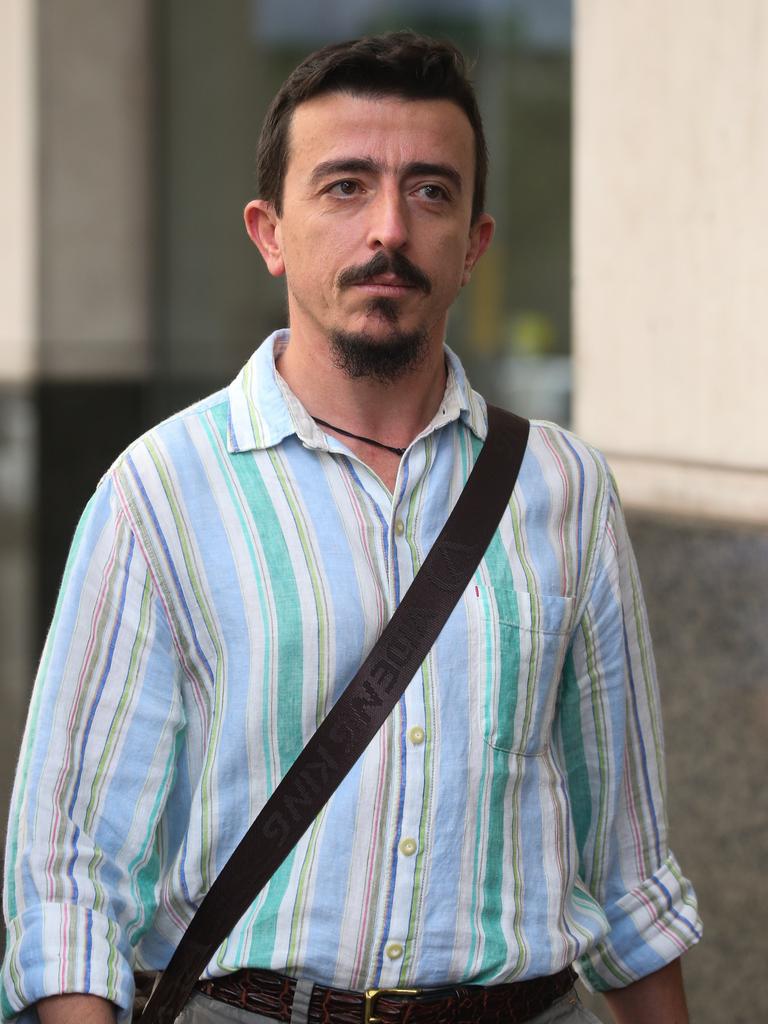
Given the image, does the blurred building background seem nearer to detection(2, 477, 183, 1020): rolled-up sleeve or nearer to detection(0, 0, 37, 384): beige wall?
detection(0, 0, 37, 384): beige wall

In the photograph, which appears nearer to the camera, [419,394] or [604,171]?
[419,394]

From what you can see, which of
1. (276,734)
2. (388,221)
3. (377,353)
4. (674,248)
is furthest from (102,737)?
(674,248)

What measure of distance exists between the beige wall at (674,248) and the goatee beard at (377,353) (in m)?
1.82

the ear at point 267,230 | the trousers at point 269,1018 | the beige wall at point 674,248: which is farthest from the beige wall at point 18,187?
the trousers at point 269,1018

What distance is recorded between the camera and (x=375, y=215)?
2.63m

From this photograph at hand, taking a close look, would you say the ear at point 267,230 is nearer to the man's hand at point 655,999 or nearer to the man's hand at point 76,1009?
the man's hand at point 76,1009

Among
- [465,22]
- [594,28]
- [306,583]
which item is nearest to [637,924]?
[306,583]

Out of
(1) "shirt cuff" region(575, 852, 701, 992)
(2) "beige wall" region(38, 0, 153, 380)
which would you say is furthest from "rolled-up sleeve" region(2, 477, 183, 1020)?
(2) "beige wall" region(38, 0, 153, 380)

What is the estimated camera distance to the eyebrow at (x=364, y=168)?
264 cm

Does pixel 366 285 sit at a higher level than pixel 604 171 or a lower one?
lower

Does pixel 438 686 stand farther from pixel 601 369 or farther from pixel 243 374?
pixel 601 369

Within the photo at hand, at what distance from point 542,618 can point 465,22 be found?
609 centimetres

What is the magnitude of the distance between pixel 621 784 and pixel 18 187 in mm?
6383

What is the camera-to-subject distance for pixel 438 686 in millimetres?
2510
